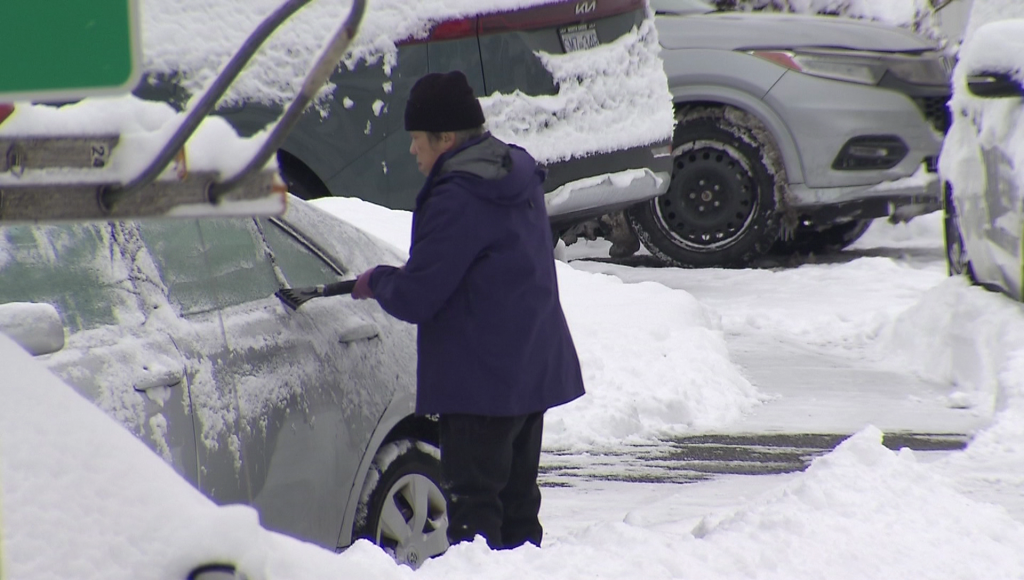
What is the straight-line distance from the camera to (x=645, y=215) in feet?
32.6

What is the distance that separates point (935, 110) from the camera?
388 inches

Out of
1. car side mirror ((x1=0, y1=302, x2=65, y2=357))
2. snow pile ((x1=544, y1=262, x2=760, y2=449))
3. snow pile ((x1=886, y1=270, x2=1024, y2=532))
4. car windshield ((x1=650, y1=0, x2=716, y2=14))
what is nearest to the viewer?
car side mirror ((x1=0, y1=302, x2=65, y2=357))

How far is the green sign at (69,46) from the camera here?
122cm

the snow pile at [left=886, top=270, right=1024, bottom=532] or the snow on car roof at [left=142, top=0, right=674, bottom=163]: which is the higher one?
the snow on car roof at [left=142, top=0, right=674, bottom=163]

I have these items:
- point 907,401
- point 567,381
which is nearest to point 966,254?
point 907,401

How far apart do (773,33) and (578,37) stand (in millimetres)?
2653

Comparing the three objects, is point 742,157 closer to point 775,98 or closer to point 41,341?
point 775,98

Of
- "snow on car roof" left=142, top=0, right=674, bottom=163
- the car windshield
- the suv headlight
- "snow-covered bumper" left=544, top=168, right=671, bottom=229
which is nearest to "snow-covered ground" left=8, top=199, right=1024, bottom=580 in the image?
"snow-covered bumper" left=544, top=168, right=671, bottom=229

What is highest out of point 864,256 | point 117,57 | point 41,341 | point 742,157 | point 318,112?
point 117,57

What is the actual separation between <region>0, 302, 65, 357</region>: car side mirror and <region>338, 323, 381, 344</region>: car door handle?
5.12 ft

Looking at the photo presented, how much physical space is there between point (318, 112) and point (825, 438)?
3262 millimetres

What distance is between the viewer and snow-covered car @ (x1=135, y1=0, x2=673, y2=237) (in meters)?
7.16

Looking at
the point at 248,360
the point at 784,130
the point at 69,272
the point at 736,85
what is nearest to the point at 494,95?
the point at 736,85

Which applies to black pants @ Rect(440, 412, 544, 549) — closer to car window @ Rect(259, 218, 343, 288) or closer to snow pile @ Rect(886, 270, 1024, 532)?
car window @ Rect(259, 218, 343, 288)
